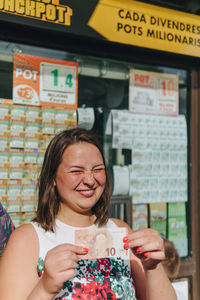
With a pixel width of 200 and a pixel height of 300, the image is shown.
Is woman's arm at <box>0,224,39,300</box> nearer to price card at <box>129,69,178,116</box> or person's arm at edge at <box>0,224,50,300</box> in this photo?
person's arm at edge at <box>0,224,50,300</box>

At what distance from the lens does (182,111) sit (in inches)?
138

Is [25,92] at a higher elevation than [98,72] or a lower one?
→ lower

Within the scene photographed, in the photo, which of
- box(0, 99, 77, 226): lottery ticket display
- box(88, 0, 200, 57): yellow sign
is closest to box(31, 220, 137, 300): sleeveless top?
box(0, 99, 77, 226): lottery ticket display

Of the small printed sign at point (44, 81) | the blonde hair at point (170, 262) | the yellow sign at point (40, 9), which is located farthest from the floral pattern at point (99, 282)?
the yellow sign at point (40, 9)

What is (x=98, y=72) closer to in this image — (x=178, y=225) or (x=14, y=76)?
(x=14, y=76)

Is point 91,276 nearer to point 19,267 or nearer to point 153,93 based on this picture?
point 19,267

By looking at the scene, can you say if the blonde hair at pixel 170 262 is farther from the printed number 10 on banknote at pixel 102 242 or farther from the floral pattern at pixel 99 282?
the printed number 10 on banknote at pixel 102 242

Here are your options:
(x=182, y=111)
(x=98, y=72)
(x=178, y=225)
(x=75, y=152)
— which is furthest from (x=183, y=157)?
(x=75, y=152)

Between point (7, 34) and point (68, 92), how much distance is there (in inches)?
26.4

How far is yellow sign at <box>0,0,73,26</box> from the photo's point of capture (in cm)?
247

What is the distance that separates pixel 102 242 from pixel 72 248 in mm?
185

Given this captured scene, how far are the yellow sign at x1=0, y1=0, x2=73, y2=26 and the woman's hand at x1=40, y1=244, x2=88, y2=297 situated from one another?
183cm

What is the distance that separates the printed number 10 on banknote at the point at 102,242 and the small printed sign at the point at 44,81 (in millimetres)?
1574

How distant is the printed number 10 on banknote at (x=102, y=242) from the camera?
1.52m
